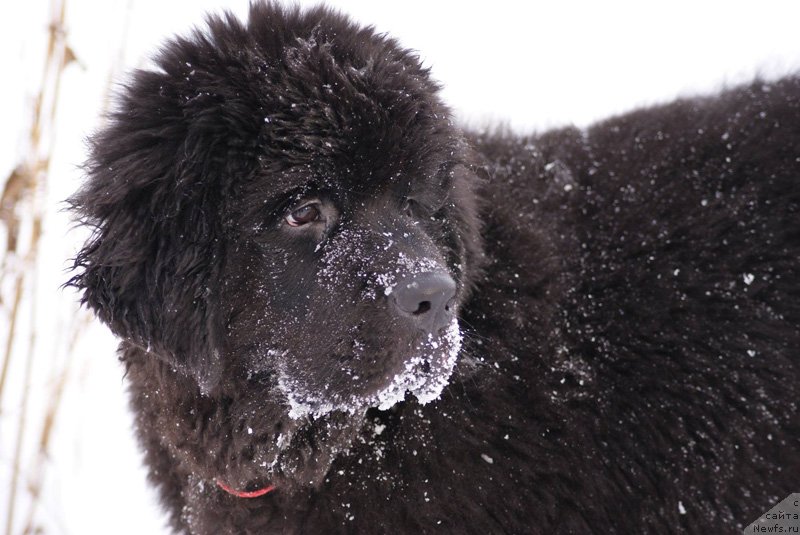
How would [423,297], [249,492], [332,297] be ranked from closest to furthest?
[423,297] → [332,297] → [249,492]

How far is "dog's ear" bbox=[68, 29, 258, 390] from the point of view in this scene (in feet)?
8.05

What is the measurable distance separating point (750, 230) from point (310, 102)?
1.98m

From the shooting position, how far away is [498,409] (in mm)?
2941

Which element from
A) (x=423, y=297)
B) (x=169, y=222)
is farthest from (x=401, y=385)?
(x=169, y=222)

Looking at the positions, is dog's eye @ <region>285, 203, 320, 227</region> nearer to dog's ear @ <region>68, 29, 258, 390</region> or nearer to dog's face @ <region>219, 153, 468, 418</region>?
dog's face @ <region>219, 153, 468, 418</region>

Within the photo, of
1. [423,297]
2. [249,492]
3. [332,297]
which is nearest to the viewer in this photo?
[423,297]

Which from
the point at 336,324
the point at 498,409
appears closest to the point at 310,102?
the point at 336,324

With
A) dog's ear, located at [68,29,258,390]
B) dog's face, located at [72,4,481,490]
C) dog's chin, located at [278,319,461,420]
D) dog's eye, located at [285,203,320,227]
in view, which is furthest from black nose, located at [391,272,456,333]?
dog's ear, located at [68,29,258,390]

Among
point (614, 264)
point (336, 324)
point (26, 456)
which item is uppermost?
point (614, 264)

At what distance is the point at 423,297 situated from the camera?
2348 mm

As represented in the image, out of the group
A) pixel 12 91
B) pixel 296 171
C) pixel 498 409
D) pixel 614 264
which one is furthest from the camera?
pixel 12 91

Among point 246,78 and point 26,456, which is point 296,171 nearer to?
point 246,78

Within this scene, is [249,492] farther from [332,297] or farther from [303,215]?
[303,215]

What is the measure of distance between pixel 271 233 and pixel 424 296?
588mm
